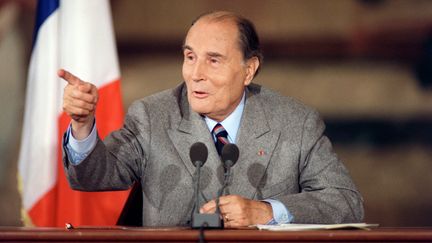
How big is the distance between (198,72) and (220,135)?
27cm

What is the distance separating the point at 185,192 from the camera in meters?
3.03

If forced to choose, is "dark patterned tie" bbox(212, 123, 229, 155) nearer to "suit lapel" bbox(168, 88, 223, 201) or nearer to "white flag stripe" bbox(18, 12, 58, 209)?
"suit lapel" bbox(168, 88, 223, 201)

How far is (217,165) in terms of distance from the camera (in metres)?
3.06

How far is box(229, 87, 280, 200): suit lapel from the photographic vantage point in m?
3.07

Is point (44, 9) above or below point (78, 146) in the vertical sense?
above

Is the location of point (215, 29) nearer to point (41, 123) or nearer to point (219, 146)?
point (219, 146)

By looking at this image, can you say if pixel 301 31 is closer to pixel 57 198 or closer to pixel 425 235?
pixel 57 198

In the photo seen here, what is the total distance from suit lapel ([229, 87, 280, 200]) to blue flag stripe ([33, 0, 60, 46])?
102cm

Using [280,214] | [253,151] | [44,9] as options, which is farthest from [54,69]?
[280,214]

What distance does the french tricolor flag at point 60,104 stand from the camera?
366 cm

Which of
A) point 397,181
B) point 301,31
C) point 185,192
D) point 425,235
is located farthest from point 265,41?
point 425,235

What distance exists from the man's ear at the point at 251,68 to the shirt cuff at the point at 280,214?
55 cm

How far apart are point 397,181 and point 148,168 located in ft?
5.77

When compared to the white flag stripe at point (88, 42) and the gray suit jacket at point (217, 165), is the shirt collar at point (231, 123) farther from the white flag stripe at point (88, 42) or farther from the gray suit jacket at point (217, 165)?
the white flag stripe at point (88, 42)
